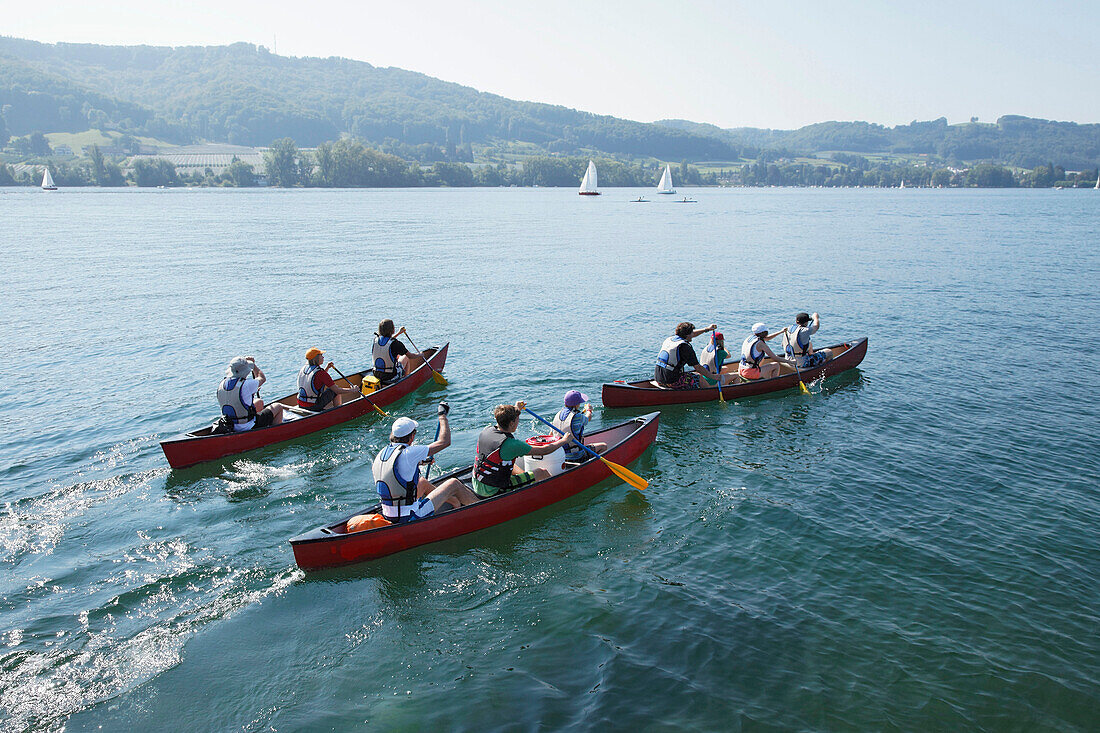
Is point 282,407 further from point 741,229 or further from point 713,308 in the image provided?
point 741,229

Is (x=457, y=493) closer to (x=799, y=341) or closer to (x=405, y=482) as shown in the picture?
(x=405, y=482)

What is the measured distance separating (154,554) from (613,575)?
869cm

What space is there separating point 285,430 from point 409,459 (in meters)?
7.45

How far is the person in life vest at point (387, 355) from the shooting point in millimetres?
20906

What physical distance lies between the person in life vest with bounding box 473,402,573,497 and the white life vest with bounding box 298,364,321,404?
7278mm

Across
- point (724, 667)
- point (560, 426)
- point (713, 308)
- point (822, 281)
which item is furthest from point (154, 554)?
point (822, 281)

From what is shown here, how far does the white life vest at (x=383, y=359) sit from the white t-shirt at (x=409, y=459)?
9.70m

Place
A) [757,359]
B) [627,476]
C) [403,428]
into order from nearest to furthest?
[403,428]
[627,476]
[757,359]

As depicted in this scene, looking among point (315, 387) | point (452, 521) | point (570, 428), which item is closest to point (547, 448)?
point (570, 428)

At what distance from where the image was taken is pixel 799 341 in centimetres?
2242

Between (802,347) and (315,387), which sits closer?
(315,387)

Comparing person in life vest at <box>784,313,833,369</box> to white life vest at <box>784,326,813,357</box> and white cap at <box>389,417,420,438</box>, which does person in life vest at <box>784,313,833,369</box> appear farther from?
white cap at <box>389,417,420,438</box>

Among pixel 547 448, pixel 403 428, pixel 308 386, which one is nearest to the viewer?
pixel 403 428

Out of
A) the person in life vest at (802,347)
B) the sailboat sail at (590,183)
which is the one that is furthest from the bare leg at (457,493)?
the sailboat sail at (590,183)
